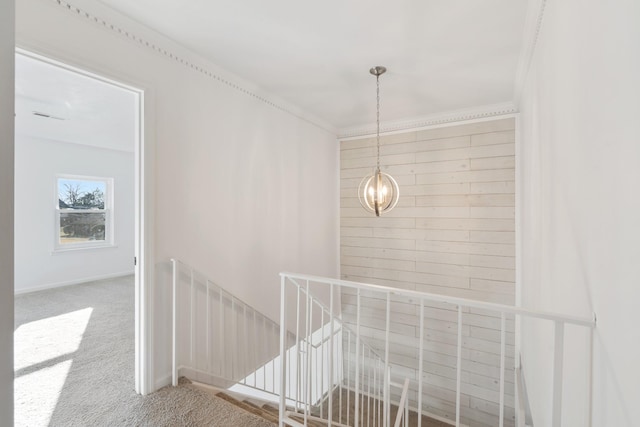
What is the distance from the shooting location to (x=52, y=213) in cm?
487

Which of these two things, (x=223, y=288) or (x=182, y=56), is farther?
(x=223, y=288)

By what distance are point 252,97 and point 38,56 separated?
1.60m

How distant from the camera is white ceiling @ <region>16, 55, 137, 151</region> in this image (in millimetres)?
2504

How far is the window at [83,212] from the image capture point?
16.5ft

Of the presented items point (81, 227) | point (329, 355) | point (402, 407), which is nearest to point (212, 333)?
point (329, 355)

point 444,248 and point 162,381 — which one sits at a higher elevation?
point 444,248

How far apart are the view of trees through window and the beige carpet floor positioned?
1.94m

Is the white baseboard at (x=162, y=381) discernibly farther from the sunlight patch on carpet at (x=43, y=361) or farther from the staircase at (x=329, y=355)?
the sunlight patch on carpet at (x=43, y=361)

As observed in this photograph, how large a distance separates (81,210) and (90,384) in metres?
4.22

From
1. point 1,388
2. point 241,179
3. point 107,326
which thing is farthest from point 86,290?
point 1,388

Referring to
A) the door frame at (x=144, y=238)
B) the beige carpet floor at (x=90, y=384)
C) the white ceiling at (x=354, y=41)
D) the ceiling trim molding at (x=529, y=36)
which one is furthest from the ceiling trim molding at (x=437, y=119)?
the beige carpet floor at (x=90, y=384)

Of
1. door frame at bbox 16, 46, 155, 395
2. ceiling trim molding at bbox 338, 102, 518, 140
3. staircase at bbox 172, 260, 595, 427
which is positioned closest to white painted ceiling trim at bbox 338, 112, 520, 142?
ceiling trim molding at bbox 338, 102, 518, 140

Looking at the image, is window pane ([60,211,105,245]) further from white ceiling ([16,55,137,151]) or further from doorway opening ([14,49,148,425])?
white ceiling ([16,55,137,151])

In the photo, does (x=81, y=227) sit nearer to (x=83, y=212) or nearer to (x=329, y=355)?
(x=83, y=212)
